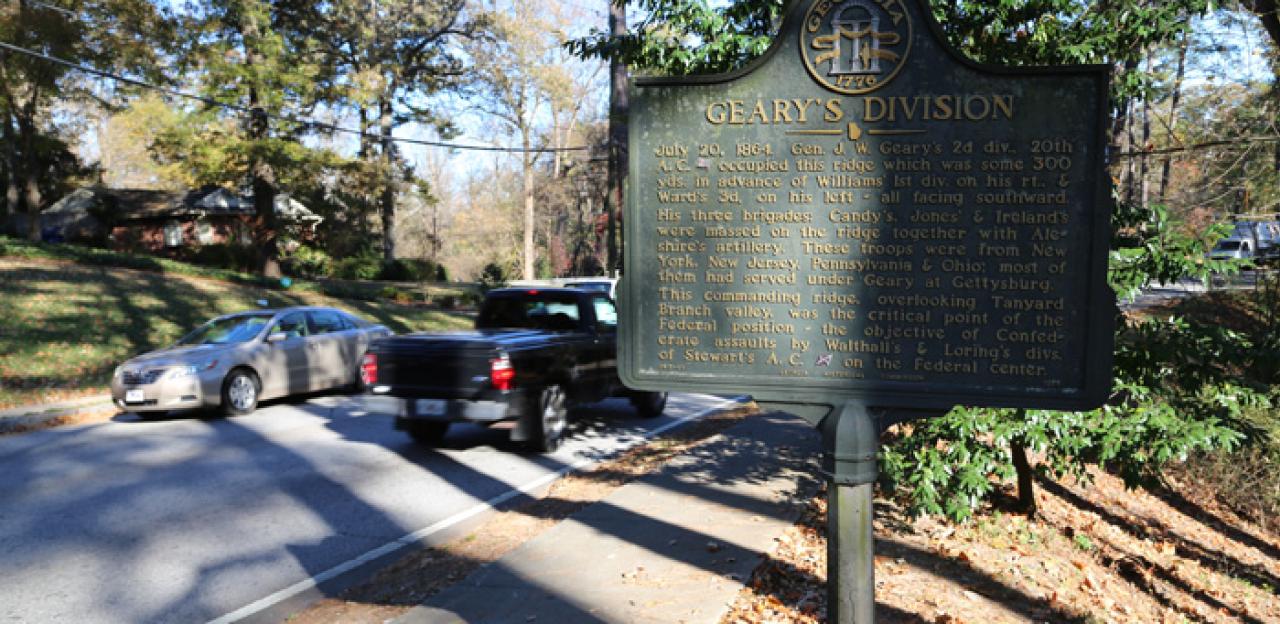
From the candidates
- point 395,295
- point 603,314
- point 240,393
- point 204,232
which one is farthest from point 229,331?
point 204,232

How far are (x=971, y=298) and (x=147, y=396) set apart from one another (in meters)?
11.1

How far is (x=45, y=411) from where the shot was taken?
11.8 metres

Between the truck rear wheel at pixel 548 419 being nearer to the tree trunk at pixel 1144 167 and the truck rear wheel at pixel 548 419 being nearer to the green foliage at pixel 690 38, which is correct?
the green foliage at pixel 690 38

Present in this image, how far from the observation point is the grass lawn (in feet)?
46.0

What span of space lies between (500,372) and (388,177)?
24.7 metres

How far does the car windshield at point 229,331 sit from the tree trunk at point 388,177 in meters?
17.2

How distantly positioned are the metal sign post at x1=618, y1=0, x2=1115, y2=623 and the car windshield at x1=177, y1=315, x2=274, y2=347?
35.4ft

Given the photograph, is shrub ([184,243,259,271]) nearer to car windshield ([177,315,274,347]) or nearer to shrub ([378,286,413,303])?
shrub ([378,286,413,303])

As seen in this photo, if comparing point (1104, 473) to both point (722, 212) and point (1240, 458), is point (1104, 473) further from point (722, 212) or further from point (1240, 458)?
point (722, 212)

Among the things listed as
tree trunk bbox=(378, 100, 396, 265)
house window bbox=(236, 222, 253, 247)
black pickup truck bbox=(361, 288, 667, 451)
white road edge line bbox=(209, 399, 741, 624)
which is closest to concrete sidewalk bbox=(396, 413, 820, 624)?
white road edge line bbox=(209, 399, 741, 624)

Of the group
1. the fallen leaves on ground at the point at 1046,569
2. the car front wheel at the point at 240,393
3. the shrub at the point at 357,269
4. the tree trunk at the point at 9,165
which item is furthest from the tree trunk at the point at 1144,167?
the tree trunk at the point at 9,165

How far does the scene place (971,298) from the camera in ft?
10.3

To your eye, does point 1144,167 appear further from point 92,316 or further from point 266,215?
point 266,215

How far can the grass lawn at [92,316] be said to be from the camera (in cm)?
1401
